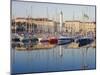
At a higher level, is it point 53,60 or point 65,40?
point 65,40

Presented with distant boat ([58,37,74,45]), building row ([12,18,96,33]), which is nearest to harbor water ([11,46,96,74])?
distant boat ([58,37,74,45])

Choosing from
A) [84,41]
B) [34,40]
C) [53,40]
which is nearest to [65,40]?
[53,40]

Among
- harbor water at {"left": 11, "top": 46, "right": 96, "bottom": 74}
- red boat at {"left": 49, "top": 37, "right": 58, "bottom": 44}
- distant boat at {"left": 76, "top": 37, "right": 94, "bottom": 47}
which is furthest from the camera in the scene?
distant boat at {"left": 76, "top": 37, "right": 94, "bottom": 47}

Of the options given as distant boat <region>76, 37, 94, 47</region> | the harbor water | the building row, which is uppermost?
the building row

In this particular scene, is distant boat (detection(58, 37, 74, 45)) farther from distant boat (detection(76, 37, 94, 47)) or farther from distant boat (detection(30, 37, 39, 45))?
distant boat (detection(30, 37, 39, 45))

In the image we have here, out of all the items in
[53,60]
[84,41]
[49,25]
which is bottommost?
[53,60]

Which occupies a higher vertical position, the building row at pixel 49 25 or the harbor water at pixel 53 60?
the building row at pixel 49 25

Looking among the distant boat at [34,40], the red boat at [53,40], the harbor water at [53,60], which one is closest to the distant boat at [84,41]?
the harbor water at [53,60]

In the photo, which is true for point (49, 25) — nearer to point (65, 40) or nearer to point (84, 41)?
point (65, 40)

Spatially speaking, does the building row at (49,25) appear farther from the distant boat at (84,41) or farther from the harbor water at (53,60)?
the harbor water at (53,60)

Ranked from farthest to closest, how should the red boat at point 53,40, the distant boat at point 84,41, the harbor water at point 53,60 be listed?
the distant boat at point 84,41
the red boat at point 53,40
the harbor water at point 53,60

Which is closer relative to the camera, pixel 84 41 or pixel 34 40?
pixel 34 40

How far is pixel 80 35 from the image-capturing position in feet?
9.52

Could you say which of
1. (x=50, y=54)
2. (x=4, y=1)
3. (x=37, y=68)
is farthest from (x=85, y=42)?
(x=4, y=1)
